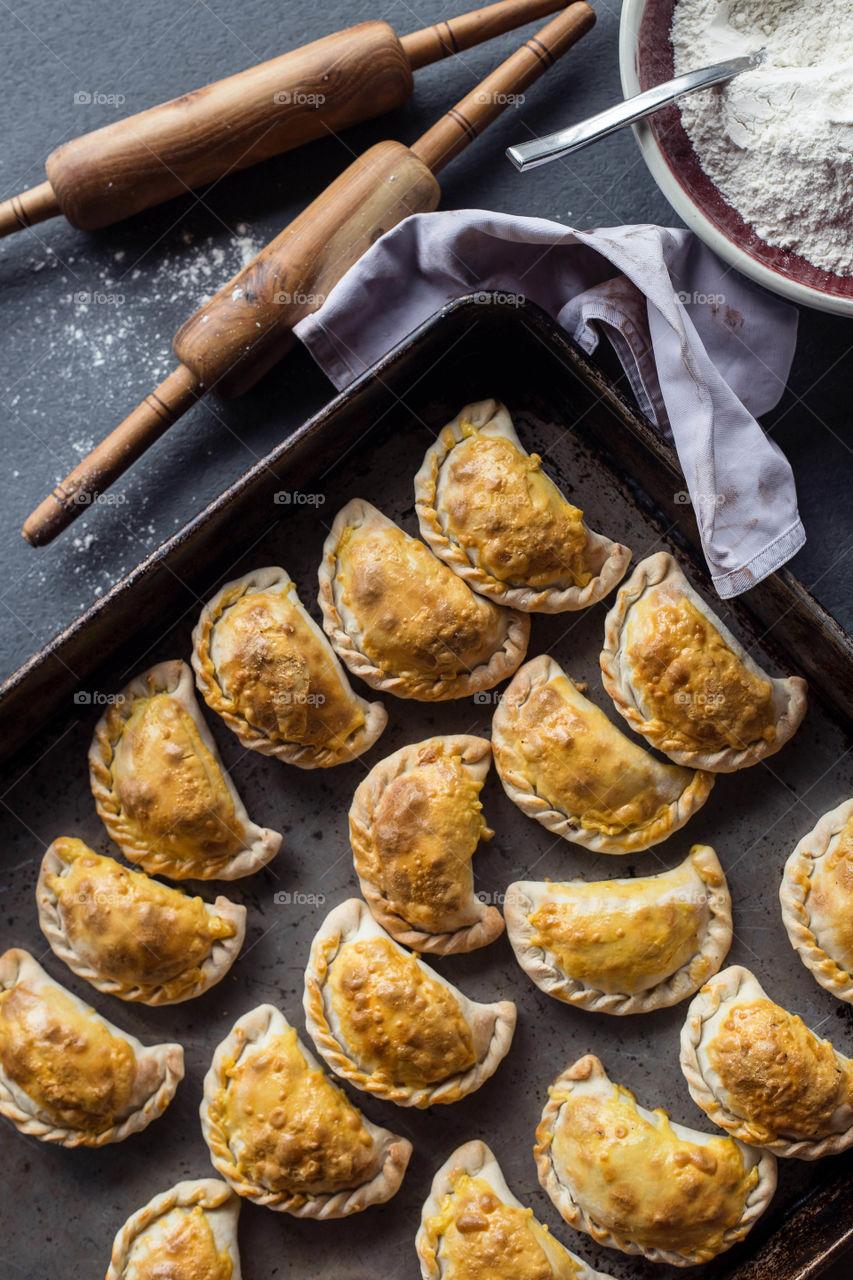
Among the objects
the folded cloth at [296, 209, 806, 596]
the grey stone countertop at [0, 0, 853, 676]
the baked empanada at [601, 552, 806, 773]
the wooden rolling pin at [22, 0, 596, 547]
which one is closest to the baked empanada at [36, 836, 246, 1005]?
the grey stone countertop at [0, 0, 853, 676]

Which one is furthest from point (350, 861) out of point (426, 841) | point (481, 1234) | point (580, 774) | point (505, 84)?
point (505, 84)

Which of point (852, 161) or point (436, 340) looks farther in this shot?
point (436, 340)

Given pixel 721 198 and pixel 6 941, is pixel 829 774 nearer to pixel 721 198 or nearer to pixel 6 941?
pixel 721 198

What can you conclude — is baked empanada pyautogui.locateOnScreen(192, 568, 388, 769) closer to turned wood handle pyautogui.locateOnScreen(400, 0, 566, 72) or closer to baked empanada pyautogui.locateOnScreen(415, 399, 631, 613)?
baked empanada pyautogui.locateOnScreen(415, 399, 631, 613)

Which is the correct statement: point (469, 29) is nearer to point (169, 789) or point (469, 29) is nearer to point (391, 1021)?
point (169, 789)

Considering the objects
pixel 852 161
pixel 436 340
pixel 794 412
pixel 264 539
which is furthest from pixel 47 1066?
pixel 852 161

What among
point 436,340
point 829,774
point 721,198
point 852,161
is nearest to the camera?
point 852,161
